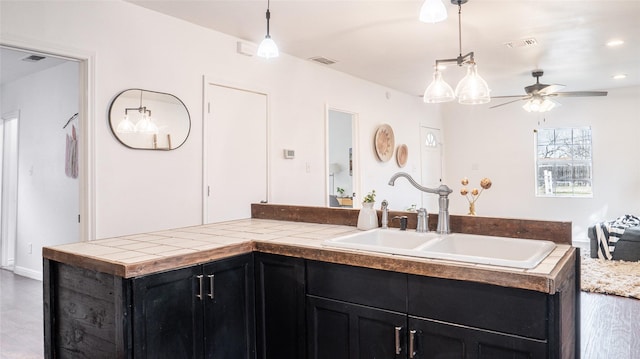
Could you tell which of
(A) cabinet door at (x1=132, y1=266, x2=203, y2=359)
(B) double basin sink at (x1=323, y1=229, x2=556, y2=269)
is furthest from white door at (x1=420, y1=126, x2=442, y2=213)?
(A) cabinet door at (x1=132, y1=266, x2=203, y2=359)

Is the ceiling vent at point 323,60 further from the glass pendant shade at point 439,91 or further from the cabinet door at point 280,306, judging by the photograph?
the cabinet door at point 280,306

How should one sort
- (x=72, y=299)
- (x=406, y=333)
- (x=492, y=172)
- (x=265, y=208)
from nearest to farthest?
(x=406, y=333) → (x=72, y=299) → (x=265, y=208) → (x=492, y=172)

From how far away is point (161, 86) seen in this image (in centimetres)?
314

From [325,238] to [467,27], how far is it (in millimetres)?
2558

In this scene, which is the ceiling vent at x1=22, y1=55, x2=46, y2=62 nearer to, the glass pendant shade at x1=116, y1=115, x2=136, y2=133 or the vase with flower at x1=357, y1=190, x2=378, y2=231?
the glass pendant shade at x1=116, y1=115, x2=136, y2=133

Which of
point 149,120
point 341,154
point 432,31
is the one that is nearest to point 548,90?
point 432,31

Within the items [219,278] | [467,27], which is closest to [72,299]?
[219,278]

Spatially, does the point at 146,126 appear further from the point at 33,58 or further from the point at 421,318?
the point at 421,318

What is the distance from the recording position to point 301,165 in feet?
14.7

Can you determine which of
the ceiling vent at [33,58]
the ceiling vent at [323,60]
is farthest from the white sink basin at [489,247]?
the ceiling vent at [33,58]

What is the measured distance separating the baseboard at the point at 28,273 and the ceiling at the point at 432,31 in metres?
3.62

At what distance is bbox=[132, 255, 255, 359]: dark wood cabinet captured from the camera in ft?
5.15

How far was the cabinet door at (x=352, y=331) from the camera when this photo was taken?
62.3 inches

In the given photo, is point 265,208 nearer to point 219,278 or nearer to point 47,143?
point 219,278
